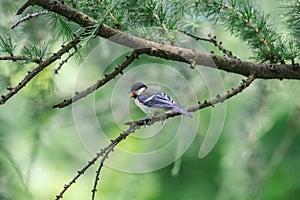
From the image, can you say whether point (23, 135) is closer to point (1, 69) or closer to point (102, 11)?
point (1, 69)

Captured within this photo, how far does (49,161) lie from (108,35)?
2.97 feet

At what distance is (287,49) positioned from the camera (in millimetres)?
594

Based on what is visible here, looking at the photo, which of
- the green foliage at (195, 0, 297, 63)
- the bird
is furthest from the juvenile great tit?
the green foliage at (195, 0, 297, 63)

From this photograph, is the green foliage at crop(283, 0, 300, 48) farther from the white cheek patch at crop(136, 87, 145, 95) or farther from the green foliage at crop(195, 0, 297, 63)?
the white cheek patch at crop(136, 87, 145, 95)

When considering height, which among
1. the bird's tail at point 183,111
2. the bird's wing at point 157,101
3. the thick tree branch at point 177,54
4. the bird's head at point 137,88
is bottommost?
the bird's tail at point 183,111

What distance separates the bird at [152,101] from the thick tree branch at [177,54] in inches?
1.9

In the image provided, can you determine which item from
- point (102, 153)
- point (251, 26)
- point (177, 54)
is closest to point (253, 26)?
point (251, 26)

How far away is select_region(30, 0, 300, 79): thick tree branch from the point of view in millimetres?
478

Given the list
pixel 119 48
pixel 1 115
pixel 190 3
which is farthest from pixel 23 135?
pixel 190 3

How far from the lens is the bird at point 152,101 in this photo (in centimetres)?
55

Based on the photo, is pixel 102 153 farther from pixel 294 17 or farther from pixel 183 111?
pixel 294 17

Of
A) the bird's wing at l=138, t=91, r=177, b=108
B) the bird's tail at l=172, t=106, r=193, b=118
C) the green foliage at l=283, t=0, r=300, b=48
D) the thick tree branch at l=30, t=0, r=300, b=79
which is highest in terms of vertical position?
the green foliage at l=283, t=0, r=300, b=48

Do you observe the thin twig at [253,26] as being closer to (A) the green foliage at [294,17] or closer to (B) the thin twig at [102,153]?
(A) the green foliage at [294,17]

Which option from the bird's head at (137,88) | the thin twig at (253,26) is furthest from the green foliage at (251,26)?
the bird's head at (137,88)
